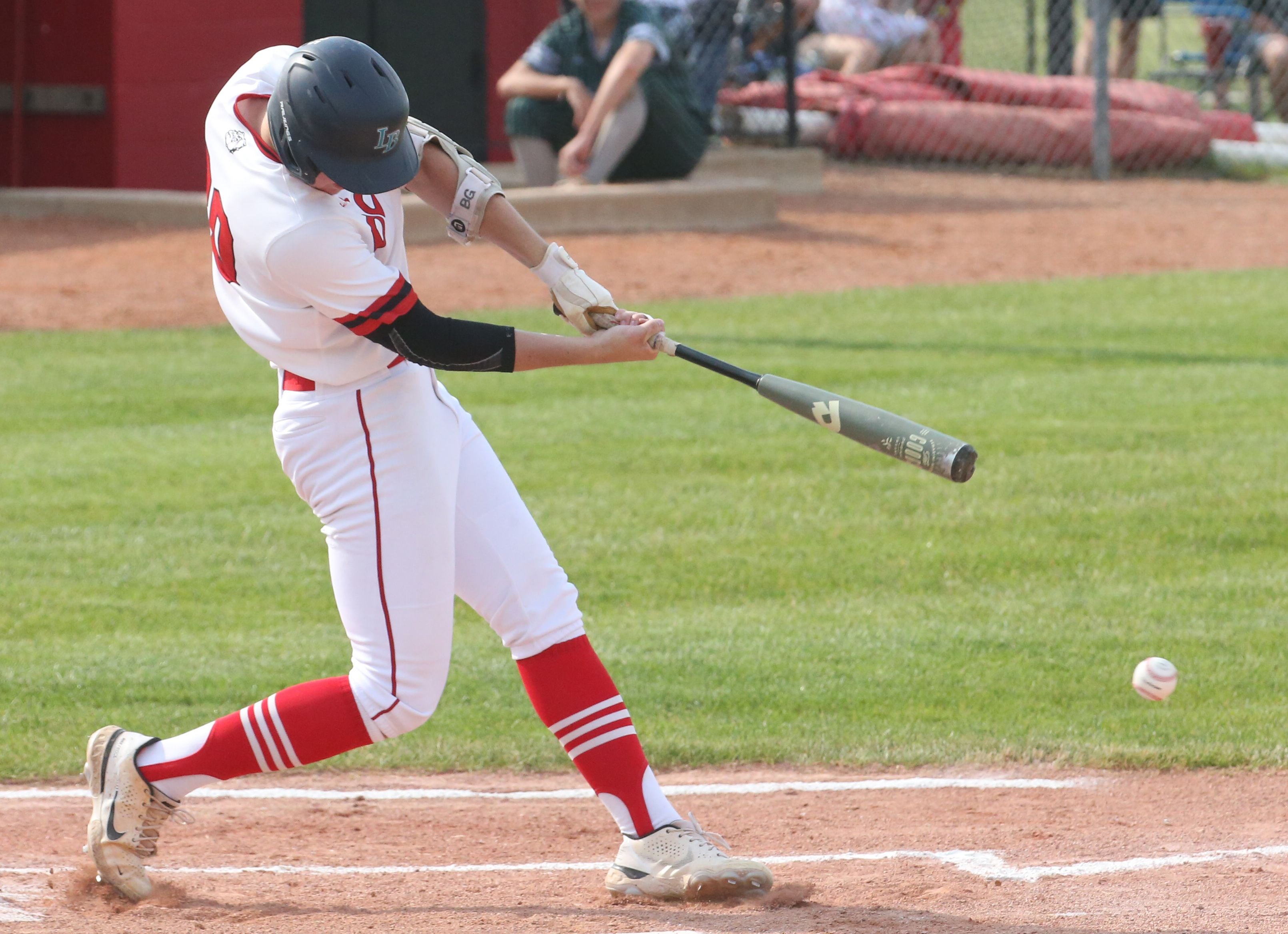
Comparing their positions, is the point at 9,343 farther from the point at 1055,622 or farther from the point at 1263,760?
the point at 1263,760

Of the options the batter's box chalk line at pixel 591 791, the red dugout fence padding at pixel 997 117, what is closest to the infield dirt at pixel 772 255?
the red dugout fence padding at pixel 997 117

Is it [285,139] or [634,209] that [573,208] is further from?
[285,139]

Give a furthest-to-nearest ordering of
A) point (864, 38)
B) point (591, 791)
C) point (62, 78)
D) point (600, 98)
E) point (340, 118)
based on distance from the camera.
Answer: point (864, 38) < point (62, 78) < point (600, 98) < point (591, 791) < point (340, 118)

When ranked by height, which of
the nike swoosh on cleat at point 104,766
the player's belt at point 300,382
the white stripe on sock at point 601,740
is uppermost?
the player's belt at point 300,382

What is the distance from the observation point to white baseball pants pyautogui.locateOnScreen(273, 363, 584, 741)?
3494 mm

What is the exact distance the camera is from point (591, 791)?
473 cm

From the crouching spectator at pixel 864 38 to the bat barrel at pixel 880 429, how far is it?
1655cm

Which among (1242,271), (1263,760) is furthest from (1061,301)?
(1263,760)

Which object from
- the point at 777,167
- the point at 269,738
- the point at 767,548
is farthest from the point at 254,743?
the point at 777,167

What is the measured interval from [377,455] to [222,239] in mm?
550

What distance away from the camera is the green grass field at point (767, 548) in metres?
5.15

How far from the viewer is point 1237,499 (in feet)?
23.3

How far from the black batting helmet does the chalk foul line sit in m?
1.66

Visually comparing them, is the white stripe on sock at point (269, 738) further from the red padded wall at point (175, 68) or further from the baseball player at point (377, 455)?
the red padded wall at point (175, 68)
